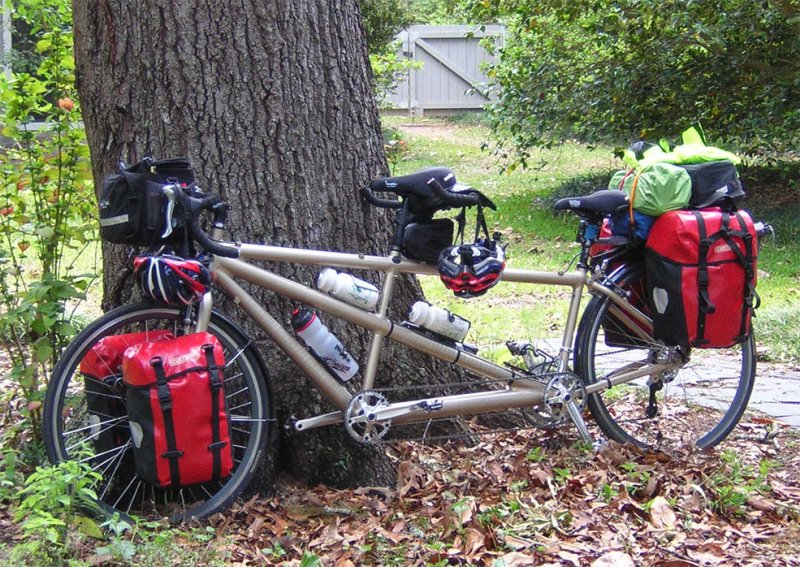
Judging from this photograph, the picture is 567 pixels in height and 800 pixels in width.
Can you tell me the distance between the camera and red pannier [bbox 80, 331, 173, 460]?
339 cm

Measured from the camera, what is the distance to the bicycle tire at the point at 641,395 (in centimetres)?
420

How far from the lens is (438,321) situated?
3840 millimetres

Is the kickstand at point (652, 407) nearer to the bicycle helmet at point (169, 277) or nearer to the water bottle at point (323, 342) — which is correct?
the water bottle at point (323, 342)

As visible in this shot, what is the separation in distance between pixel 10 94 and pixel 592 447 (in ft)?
9.67

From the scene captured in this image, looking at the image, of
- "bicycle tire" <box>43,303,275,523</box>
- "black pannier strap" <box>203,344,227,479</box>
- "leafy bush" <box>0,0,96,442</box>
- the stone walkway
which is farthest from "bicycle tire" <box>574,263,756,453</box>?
"leafy bush" <box>0,0,96,442</box>

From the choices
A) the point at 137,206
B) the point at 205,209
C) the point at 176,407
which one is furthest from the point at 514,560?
the point at 137,206

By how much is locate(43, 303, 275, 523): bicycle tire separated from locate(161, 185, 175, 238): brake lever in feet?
0.93

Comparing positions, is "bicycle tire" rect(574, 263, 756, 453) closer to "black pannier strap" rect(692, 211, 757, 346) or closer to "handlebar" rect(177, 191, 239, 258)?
"black pannier strap" rect(692, 211, 757, 346)

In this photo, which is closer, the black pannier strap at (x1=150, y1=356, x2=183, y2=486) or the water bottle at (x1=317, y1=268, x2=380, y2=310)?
the black pannier strap at (x1=150, y1=356, x2=183, y2=486)

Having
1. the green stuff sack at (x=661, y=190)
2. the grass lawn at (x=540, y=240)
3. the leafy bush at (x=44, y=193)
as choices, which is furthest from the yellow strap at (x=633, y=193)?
the leafy bush at (x=44, y=193)

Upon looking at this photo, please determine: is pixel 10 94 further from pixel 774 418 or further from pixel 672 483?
pixel 774 418

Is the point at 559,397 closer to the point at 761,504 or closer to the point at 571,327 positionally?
the point at 571,327

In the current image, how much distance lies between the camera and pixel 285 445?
153 inches

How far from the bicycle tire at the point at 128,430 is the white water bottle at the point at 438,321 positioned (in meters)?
0.69
